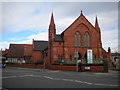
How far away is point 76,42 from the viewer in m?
46.5

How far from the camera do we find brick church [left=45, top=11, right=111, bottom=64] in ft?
145

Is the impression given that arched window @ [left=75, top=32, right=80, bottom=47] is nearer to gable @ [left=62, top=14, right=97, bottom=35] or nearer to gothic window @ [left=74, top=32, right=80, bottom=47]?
gothic window @ [left=74, top=32, right=80, bottom=47]

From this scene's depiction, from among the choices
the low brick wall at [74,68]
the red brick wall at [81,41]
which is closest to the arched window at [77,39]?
the red brick wall at [81,41]

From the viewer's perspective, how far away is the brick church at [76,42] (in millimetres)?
44062

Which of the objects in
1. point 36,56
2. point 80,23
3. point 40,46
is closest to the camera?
point 80,23

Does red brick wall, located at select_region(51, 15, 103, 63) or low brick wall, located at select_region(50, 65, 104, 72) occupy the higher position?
red brick wall, located at select_region(51, 15, 103, 63)

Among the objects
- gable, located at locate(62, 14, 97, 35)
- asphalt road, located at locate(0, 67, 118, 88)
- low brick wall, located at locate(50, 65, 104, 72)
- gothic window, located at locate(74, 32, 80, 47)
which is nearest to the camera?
asphalt road, located at locate(0, 67, 118, 88)

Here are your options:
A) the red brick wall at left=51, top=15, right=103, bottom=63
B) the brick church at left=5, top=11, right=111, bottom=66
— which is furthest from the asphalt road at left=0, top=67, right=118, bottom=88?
the red brick wall at left=51, top=15, right=103, bottom=63

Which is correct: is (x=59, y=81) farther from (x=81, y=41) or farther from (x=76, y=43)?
(x=81, y=41)

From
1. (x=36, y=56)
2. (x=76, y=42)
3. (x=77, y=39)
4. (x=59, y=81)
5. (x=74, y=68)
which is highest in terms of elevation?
(x=77, y=39)

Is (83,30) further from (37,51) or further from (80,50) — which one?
(37,51)

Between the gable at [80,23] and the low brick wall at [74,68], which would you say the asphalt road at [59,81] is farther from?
the gable at [80,23]

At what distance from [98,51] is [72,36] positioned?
8897 millimetres

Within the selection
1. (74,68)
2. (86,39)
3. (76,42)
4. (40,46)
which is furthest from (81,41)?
(40,46)
